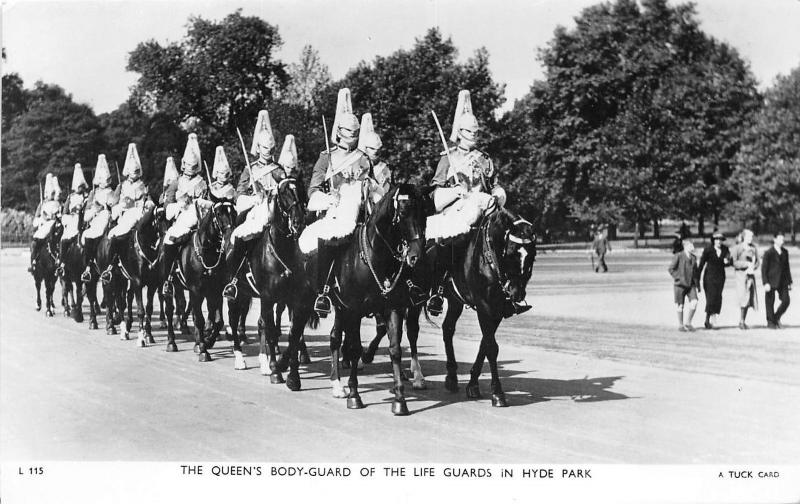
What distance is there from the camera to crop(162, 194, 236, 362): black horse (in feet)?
51.3

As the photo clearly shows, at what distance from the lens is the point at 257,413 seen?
1153 cm

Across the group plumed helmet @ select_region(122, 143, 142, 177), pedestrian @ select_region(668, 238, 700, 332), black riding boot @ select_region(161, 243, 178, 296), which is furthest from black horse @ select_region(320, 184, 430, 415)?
pedestrian @ select_region(668, 238, 700, 332)

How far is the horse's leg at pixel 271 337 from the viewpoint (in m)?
13.9

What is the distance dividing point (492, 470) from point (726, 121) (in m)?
54.4

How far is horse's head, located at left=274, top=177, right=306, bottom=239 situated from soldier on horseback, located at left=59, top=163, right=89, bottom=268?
11087 mm

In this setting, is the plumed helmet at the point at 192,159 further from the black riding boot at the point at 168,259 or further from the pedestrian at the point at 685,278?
the pedestrian at the point at 685,278

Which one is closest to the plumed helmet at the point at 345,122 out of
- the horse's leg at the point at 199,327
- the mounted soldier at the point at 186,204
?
the mounted soldier at the point at 186,204

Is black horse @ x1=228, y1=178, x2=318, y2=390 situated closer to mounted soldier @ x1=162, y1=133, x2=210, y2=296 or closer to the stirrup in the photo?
the stirrup

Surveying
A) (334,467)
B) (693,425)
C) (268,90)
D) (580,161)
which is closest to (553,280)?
A: (268,90)

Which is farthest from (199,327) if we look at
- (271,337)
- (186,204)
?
(186,204)

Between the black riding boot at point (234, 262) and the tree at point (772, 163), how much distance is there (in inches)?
1202

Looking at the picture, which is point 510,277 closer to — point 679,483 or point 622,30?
point 679,483

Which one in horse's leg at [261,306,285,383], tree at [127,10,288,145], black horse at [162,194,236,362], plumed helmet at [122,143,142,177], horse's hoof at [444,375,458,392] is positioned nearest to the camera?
horse's hoof at [444,375,458,392]

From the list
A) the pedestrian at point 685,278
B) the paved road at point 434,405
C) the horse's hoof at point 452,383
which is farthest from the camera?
the pedestrian at point 685,278
